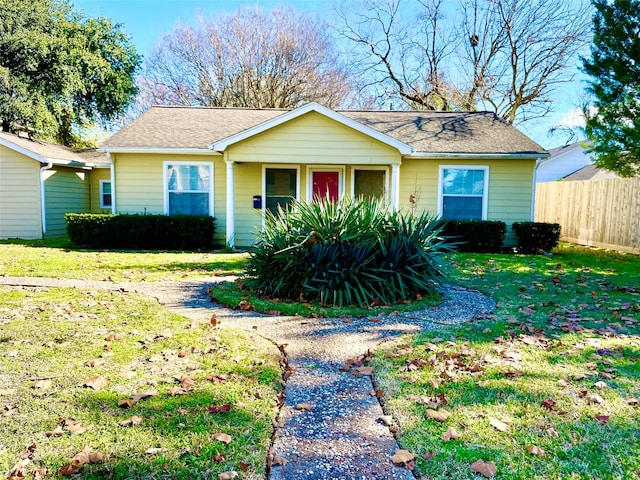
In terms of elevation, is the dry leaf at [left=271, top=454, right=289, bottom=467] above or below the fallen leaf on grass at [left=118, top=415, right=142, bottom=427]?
below

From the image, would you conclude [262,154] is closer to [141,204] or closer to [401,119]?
[141,204]

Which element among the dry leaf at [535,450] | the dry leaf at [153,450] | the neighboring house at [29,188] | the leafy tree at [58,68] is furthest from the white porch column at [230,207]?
the leafy tree at [58,68]

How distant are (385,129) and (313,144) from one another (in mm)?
3513

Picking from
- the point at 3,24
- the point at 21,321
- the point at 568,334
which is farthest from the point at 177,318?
the point at 3,24

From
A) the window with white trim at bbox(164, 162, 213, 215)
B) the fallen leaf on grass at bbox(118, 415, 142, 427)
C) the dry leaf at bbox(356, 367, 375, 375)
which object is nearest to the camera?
the fallen leaf on grass at bbox(118, 415, 142, 427)

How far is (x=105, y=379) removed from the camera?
3.49 metres

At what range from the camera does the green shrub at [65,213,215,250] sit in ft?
40.7

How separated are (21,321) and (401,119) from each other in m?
13.2

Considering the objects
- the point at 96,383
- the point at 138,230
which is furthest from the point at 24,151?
the point at 96,383

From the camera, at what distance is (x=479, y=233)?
12.6 m

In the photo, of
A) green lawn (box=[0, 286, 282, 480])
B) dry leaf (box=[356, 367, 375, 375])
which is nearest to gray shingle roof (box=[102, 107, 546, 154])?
green lawn (box=[0, 286, 282, 480])

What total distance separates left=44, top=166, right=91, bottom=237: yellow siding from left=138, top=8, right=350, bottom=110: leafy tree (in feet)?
41.4

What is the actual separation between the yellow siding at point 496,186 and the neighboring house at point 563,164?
18.3 meters

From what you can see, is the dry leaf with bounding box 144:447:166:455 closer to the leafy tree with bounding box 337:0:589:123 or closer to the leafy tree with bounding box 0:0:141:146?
the leafy tree with bounding box 0:0:141:146
